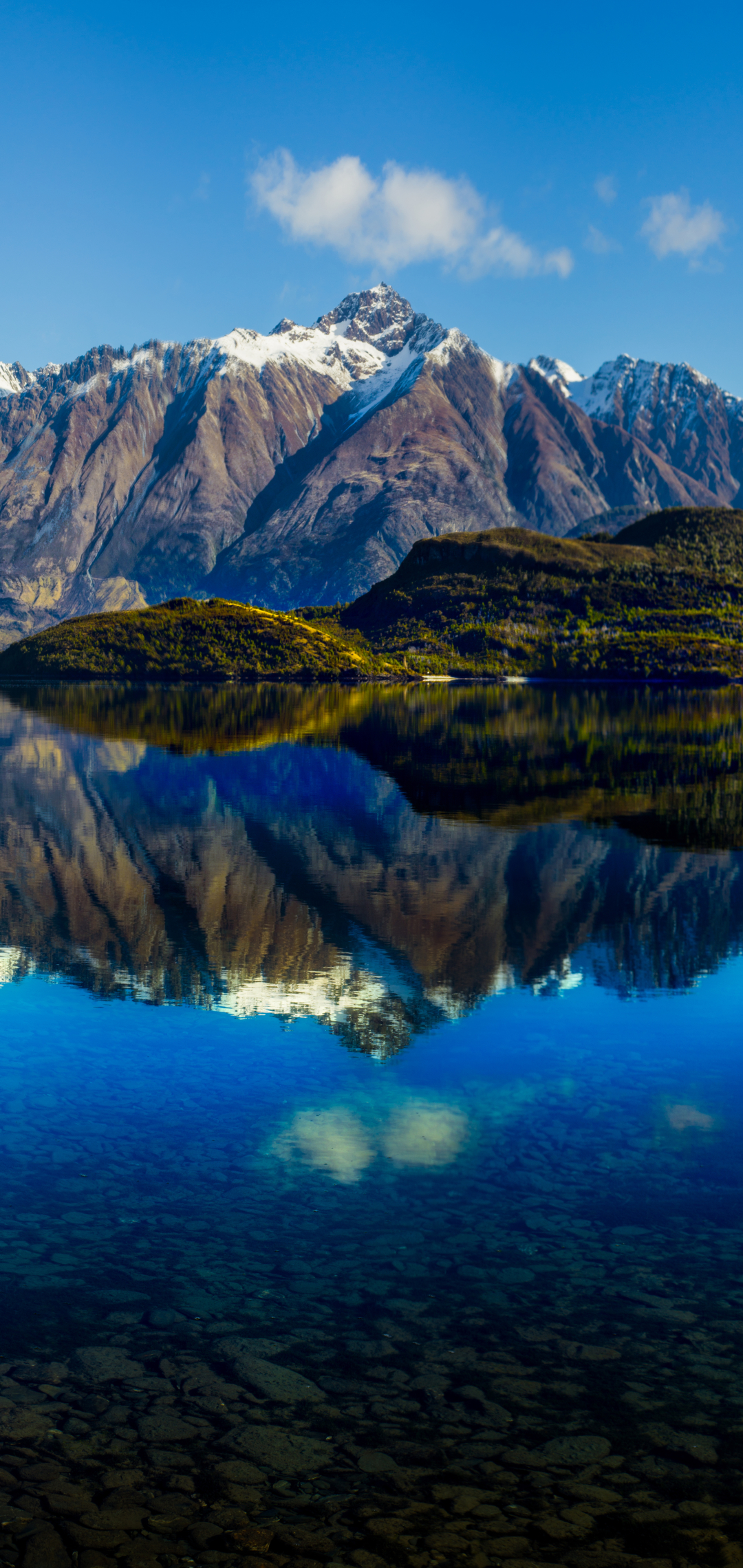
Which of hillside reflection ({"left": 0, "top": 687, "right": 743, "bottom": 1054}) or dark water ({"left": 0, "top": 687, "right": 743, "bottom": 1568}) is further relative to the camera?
hillside reflection ({"left": 0, "top": 687, "right": 743, "bottom": 1054})

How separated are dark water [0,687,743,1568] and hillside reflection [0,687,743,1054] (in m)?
0.29

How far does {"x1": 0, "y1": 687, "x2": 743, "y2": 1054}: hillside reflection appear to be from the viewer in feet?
127

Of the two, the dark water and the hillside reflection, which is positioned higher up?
the hillside reflection

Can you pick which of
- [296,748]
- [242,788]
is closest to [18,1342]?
[242,788]

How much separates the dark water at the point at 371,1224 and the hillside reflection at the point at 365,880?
29 cm

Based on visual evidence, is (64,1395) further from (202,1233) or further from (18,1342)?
(202,1233)

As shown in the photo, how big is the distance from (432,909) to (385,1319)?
103 ft

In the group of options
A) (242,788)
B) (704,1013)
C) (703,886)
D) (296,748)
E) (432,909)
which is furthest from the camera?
(296,748)

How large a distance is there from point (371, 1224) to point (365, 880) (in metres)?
34.9

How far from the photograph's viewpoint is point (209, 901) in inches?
1967

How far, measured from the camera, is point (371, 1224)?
20.8 metres

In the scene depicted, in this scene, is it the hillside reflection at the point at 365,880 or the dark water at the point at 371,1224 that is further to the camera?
the hillside reflection at the point at 365,880

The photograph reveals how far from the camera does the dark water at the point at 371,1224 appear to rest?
13922mm

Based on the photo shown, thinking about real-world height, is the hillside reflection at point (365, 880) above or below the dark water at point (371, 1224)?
above
